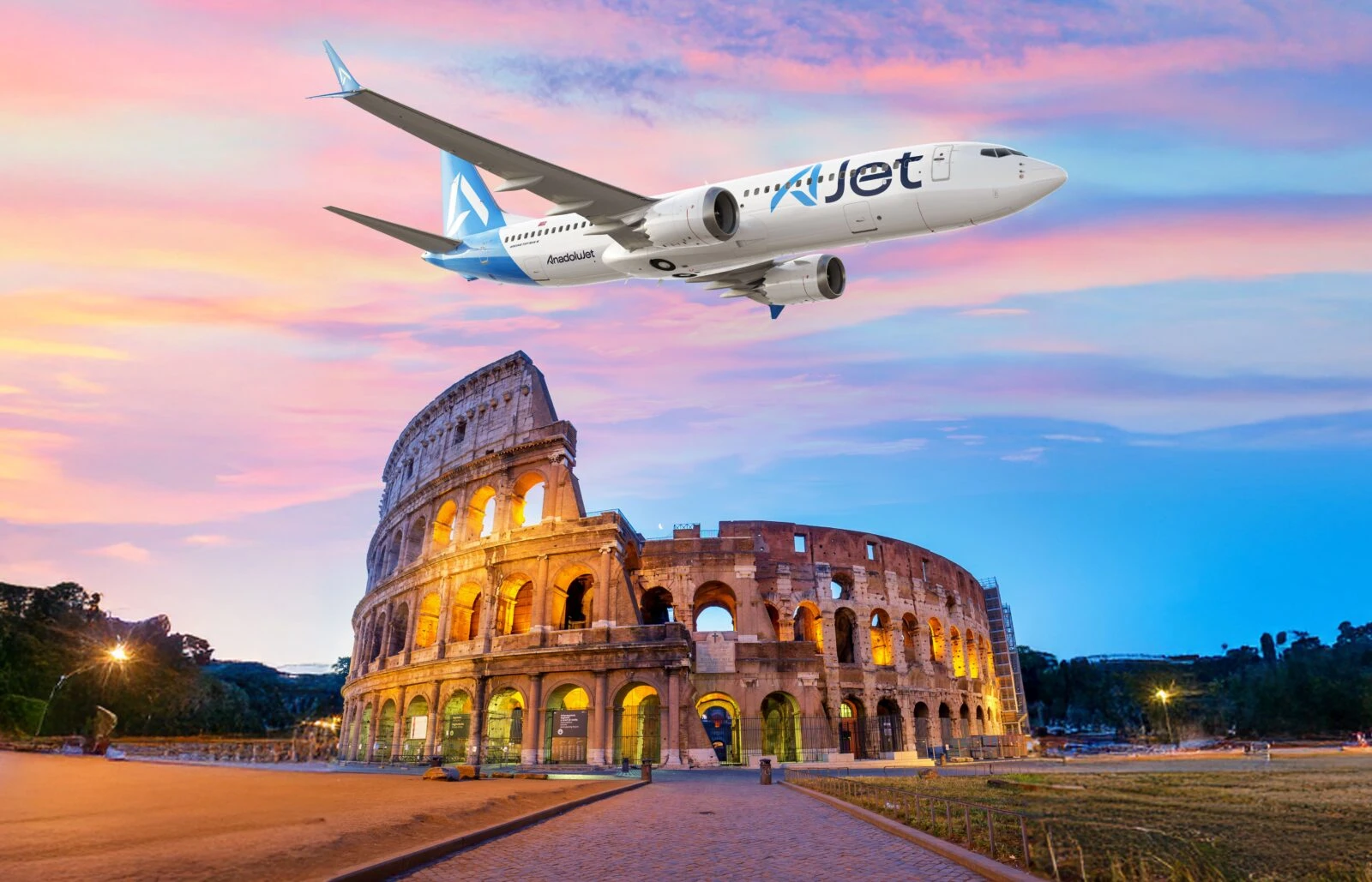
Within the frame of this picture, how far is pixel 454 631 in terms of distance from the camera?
41.1 meters

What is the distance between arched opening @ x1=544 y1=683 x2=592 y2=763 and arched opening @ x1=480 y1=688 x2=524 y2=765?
1638 millimetres

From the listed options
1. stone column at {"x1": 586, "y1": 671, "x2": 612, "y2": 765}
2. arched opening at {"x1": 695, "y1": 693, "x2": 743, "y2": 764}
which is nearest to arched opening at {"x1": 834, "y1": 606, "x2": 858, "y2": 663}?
arched opening at {"x1": 695, "y1": 693, "x2": 743, "y2": 764}

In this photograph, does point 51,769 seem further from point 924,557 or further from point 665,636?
point 924,557

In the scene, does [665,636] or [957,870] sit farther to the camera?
[665,636]

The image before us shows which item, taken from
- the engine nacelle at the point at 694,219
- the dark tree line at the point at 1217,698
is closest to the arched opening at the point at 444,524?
the engine nacelle at the point at 694,219

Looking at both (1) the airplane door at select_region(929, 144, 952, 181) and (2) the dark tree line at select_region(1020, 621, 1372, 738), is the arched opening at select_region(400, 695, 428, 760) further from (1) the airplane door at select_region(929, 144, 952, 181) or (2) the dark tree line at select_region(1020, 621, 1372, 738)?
(2) the dark tree line at select_region(1020, 621, 1372, 738)

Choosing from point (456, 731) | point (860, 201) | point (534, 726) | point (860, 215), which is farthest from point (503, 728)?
point (860, 201)

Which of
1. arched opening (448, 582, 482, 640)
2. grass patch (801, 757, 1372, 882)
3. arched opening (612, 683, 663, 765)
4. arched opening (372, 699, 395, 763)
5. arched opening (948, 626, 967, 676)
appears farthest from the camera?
arched opening (948, 626, 967, 676)

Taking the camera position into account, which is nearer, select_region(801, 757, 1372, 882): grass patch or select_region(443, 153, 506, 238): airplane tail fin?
select_region(801, 757, 1372, 882): grass patch

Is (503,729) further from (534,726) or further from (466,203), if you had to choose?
(466,203)

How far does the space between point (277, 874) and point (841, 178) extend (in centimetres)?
1835

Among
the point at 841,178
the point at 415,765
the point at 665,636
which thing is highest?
the point at 841,178

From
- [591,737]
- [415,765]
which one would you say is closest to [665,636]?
[591,737]

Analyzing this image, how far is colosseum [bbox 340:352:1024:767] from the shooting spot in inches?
1385
